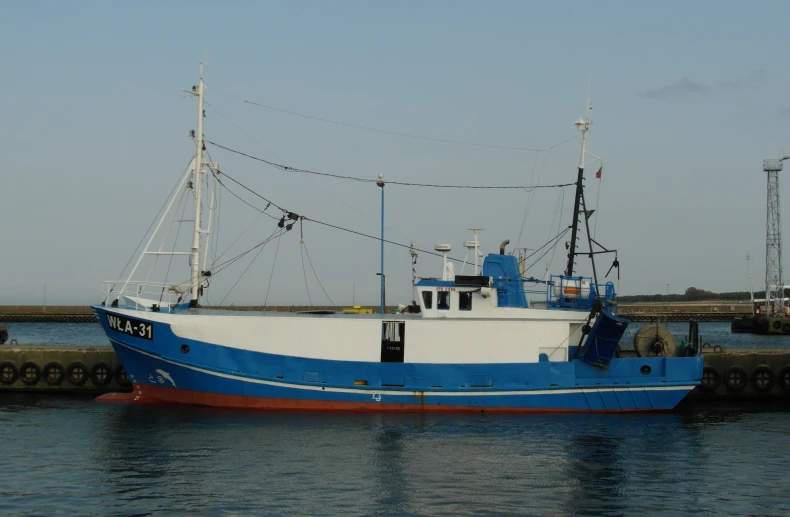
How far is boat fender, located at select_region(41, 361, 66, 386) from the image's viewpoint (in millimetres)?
25719

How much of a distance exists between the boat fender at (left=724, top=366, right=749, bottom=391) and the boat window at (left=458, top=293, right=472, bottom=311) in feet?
31.6

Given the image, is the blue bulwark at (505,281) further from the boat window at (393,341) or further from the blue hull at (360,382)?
the boat window at (393,341)

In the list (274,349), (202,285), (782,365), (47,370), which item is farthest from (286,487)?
(782,365)

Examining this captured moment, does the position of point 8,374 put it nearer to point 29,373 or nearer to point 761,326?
point 29,373

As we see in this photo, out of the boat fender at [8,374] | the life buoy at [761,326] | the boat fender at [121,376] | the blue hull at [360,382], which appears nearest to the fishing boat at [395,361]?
the blue hull at [360,382]

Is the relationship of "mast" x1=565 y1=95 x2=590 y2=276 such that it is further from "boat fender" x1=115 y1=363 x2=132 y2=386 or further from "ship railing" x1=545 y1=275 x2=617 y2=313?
"boat fender" x1=115 y1=363 x2=132 y2=386

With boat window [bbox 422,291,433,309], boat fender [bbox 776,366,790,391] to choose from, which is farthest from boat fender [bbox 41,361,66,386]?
boat fender [bbox 776,366,790,391]

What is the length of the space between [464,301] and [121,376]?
39.1 feet

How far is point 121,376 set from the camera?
1003 inches

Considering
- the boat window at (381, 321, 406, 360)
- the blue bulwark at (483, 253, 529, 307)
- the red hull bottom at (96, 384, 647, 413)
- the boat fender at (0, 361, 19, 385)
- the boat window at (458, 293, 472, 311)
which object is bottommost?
the red hull bottom at (96, 384, 647, 413)

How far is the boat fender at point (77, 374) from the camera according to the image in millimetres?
25641

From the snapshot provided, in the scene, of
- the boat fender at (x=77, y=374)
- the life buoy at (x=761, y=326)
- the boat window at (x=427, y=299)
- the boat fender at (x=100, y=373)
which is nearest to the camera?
the boat window at (x=427, y=299)

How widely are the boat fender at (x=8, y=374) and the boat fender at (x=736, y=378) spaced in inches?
943

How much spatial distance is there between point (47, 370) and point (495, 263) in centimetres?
1548
